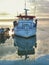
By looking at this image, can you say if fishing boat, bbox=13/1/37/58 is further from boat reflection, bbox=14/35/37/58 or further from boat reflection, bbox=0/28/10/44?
boat reflection, bbox=0/28/10/44

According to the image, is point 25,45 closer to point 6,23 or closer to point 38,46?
point 38,46

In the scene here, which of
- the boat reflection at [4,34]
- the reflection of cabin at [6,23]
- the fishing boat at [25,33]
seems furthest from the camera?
the reflection of cabin at [6,23]

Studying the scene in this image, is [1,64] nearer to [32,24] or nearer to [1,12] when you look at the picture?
[32,24]

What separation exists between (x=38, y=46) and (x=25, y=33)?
344 millimetres

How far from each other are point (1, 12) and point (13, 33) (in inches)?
24.4

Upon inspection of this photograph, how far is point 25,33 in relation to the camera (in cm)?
264

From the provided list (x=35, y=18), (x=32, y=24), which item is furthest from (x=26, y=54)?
(x=35, y=18)

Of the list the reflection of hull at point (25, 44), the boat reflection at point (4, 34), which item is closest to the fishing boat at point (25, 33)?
the reflection of hull at point (25, 44)

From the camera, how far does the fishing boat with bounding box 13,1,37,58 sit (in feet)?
7.71

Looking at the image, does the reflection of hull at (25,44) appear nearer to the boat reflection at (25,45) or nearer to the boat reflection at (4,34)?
the boat reflection at (25,45)

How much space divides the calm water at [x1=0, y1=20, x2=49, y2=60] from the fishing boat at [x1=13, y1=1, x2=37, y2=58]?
55mm

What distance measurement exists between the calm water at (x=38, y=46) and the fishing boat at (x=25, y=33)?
55 mm

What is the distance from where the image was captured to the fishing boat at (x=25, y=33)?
2350 millimetres

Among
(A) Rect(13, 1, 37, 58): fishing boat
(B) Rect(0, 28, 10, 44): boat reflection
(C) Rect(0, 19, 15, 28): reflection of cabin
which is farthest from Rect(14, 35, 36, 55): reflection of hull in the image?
(C) Rect(0, 19, 15, 28): reflection of cabin
